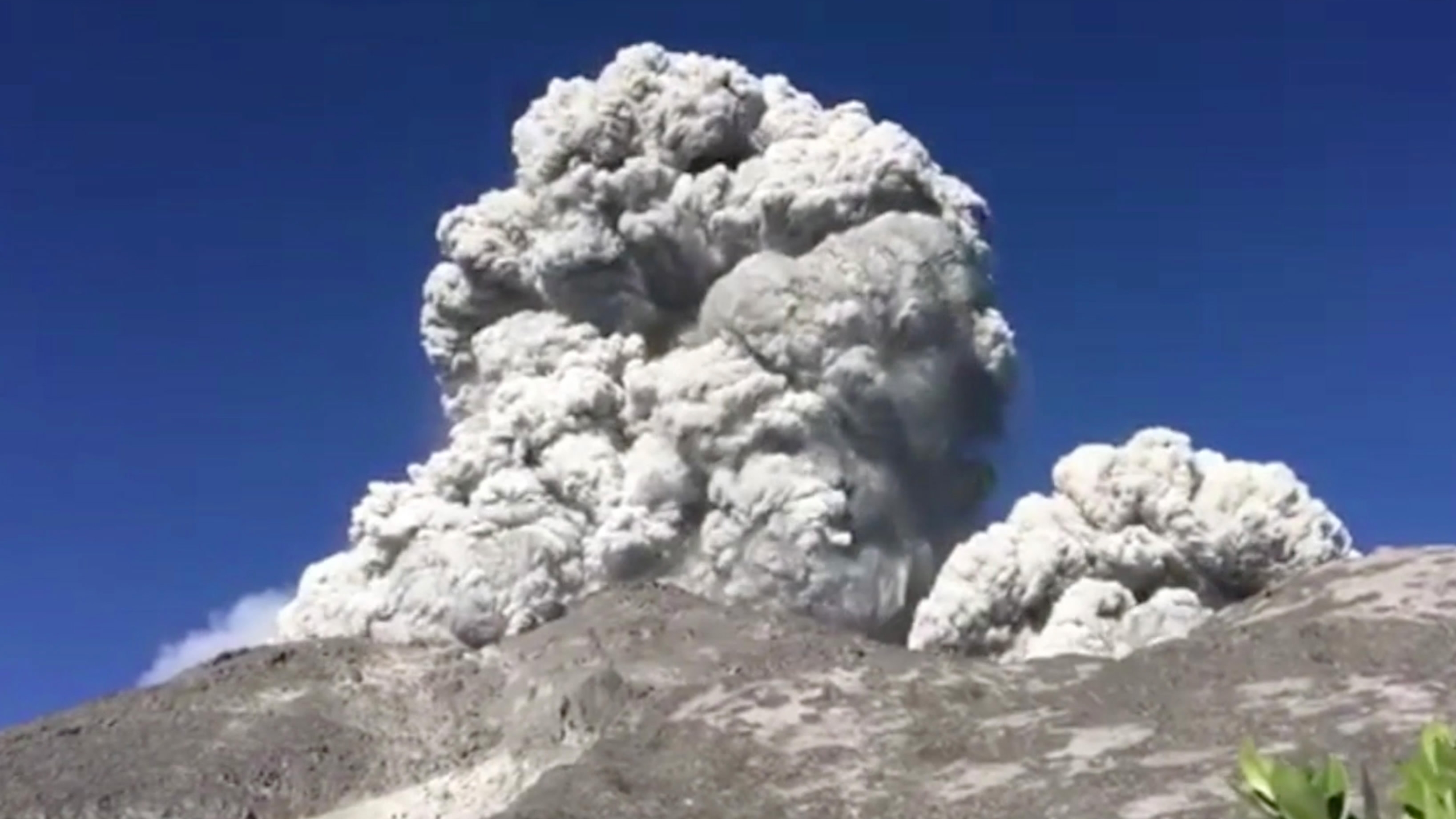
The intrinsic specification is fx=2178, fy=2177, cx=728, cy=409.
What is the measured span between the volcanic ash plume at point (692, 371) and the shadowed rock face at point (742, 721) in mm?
10406

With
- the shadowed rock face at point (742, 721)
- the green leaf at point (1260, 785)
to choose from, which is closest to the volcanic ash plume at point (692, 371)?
the shadowed rock face at point (742, 721)

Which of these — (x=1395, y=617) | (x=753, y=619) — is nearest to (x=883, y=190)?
(x=753, y=619)

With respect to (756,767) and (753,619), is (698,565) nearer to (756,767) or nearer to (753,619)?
(753,619)

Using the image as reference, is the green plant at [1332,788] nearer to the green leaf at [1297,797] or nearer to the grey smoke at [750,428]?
the green leaf at [1297,797]

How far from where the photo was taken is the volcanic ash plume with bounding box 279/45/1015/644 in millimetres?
40000

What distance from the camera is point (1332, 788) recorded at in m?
6.45

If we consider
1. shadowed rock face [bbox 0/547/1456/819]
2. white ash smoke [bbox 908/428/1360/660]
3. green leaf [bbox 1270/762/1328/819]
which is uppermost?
white ash smoke [bbox 908/428/1360/660]

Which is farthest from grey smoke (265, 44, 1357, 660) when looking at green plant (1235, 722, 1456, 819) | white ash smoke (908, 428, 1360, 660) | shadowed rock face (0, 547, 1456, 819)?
green plant (1235, 722, 1456, 819)

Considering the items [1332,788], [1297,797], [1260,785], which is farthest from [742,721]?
[1297,797]

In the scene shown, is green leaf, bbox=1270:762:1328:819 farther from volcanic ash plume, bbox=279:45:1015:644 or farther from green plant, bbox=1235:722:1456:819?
volcanic ash plume, bbox=279:45:1015:644

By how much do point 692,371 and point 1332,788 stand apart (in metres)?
36.6

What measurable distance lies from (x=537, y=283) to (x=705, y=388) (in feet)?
17.7

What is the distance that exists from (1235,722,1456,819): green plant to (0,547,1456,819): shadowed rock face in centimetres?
1217

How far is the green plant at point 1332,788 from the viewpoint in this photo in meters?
6.34
